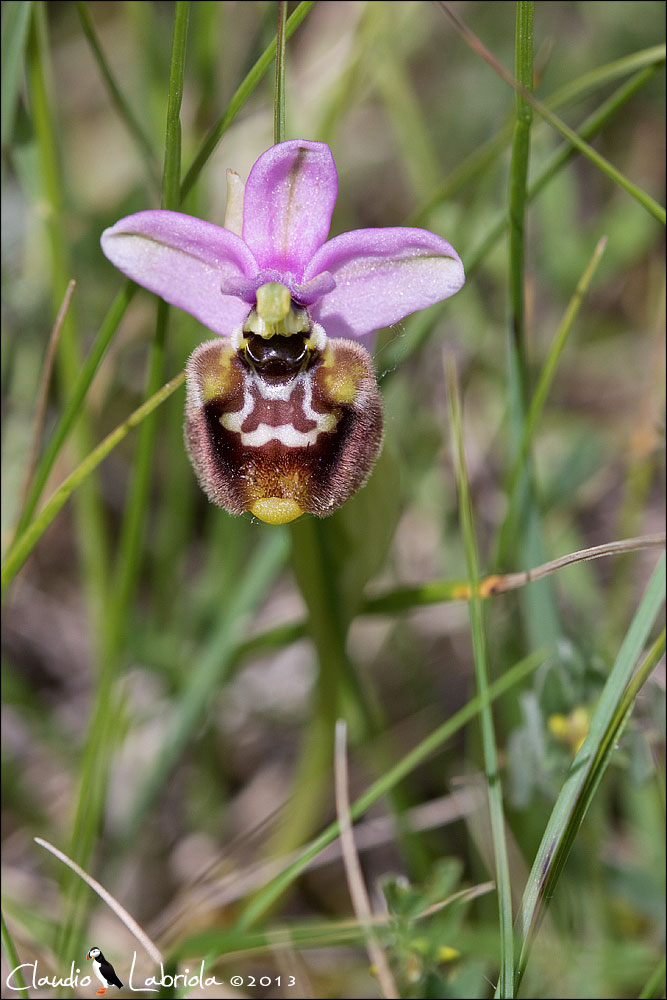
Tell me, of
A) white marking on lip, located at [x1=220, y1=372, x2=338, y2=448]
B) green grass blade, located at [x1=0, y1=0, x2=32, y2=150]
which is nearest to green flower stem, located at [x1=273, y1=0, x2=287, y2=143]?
white marking on lip, located at [x1=220, y1=372, x2=338, y2=448]

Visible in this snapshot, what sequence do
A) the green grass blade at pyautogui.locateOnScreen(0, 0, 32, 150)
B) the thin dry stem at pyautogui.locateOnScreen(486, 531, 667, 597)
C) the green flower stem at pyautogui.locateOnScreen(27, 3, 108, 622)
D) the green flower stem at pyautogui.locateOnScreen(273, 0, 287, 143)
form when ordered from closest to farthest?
the green flower stem at pyautogui.locateOnScreen(273, 0, 287, 143) < the thin dry stem at pyautogui.locateOnScreen(486, 531, 667, 597) < the green grass blade at pyautogui.locateOnScreen(0, 0, 32, 150) < the green flower stem at pyautogui.locateOnScreen(27, 3, 108, 622)

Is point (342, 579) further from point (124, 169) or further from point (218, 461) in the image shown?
point (124, 169)

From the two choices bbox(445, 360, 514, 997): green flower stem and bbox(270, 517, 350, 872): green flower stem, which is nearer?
bbox(445, 360, 514, 997): green flower stem

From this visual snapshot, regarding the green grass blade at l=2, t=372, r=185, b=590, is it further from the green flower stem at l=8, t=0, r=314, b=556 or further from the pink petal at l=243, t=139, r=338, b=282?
the pink petal at l=243, t=139, r=338, b=282

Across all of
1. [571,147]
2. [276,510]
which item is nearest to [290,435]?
[276,510]

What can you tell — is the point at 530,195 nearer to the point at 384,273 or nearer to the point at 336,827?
the point at 384,273
